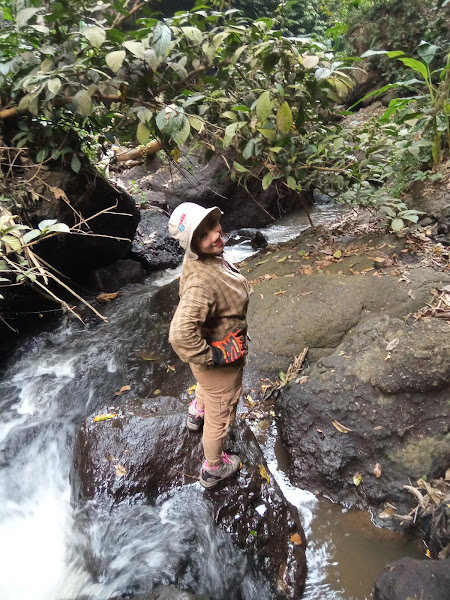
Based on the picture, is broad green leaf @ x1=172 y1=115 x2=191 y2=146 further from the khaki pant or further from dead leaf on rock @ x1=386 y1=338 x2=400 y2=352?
dead leaf on rock @ x1=386 y1=338 x2=400 y2=352

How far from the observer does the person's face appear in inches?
82.7

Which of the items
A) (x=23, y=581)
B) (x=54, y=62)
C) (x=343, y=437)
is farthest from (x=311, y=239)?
(x=23, y=581)

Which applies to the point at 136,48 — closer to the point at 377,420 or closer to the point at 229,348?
the point at 229,348

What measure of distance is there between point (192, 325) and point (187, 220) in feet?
1.98

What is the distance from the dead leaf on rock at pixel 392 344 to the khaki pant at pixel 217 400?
4.77ft

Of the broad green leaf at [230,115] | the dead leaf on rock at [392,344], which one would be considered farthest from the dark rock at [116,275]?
the dead leaf on rock at [392,344]

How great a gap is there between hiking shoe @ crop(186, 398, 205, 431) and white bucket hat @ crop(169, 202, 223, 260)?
1.51m

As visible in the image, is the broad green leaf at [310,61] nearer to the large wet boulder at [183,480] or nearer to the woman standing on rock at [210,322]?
the woman standing on rock at [210,322]

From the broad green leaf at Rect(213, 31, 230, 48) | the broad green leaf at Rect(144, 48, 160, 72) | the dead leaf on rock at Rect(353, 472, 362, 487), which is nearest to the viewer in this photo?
the dead leaf on rock at Rect(353, 472, 362, 487)

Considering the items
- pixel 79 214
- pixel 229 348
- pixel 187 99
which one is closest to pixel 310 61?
pixel 187 99

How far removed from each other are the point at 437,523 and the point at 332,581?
2.67 ft

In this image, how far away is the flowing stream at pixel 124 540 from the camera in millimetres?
2484

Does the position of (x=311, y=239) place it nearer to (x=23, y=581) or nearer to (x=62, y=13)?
(x=62, y=13)

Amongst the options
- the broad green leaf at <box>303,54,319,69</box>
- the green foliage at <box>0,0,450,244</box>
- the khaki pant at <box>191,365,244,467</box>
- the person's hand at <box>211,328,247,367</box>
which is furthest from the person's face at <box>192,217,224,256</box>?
the broad green leaf at <box>303,54,319,69</box>
